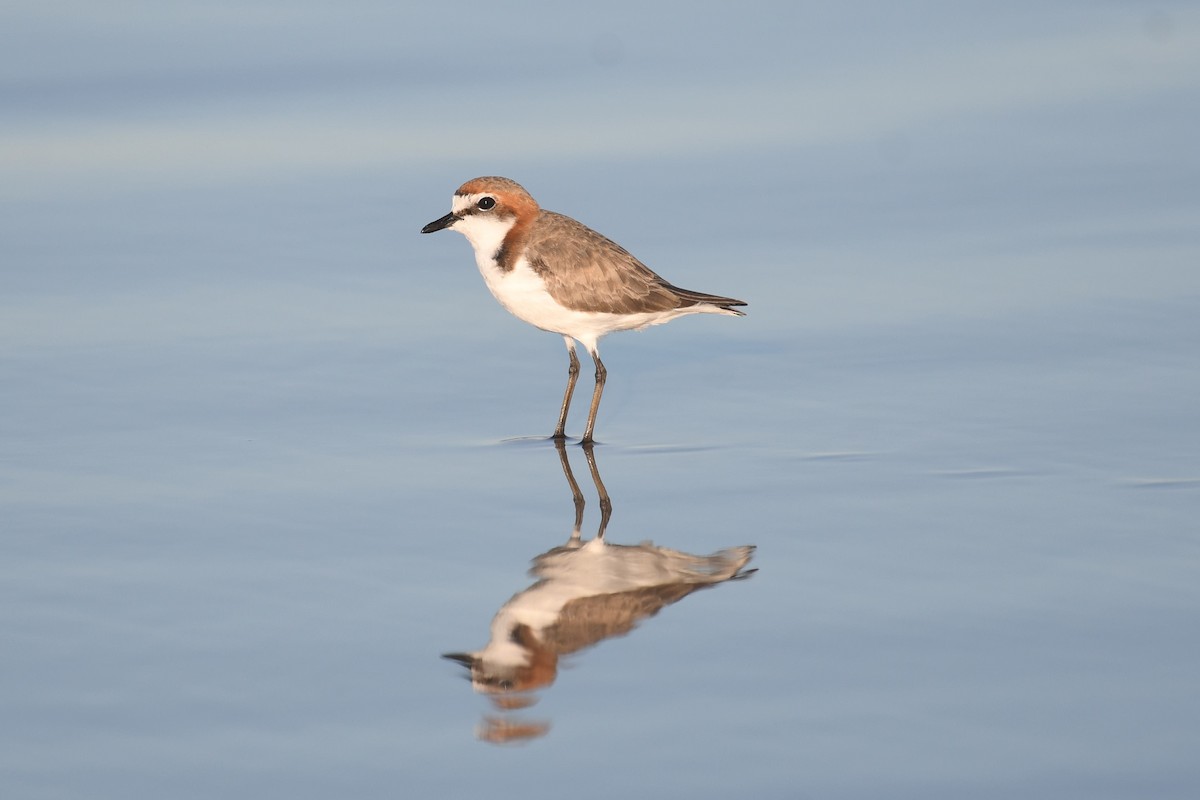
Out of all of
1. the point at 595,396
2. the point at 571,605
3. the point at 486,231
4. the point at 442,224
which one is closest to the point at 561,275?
the point at 486,231

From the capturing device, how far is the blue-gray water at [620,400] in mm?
4910

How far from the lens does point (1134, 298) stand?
29.5 feet

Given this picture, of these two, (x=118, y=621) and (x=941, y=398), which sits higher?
(x=941, y=398)

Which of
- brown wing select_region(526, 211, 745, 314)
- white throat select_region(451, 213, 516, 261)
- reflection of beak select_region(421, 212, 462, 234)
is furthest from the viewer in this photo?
reflection of beak select_region(421, 212, 462, 234)

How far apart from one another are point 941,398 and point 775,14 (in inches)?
251

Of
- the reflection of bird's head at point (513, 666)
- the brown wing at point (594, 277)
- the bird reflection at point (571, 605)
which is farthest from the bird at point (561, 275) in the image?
the reflection of bird's head at point (513, 666)

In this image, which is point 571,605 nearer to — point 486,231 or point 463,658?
point 463,658

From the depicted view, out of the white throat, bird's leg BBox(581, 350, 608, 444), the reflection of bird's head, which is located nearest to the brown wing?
the white throat

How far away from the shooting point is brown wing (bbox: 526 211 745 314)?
327 inches

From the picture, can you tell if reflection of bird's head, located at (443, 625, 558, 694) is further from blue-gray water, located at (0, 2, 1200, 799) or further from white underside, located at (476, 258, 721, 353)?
white underside, located at (476, 258, 721, 353)

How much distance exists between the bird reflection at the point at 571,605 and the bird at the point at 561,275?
1.81 m

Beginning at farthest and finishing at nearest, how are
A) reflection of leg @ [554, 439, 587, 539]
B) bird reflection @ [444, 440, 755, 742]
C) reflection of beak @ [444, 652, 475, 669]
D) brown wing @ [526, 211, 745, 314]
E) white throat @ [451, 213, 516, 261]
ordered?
white throat @ [451, 213, 516, 261]
brown wing @ [526, 211, 745, 314]
reflection of leg @ [554, 439, 587, 539]
reflection of beak @ [444, 652, 475, 669]
bird reflection @ [444, 440, 755, 742]

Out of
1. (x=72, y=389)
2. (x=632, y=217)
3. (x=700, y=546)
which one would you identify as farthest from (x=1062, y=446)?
(x=72, y=389)

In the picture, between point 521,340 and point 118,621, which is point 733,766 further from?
point 521,340
